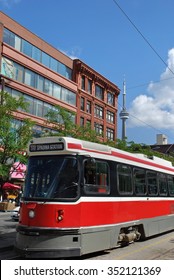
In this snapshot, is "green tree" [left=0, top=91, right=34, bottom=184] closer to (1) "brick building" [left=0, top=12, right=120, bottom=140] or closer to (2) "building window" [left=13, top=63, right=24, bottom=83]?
(1) "brick building" [left=0, top=12, right=120, bottom=140]

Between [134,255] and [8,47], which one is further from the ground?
[8,47]

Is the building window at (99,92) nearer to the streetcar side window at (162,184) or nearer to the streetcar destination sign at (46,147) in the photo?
the streetcar side window at (162,184)

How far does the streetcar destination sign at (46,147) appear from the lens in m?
9.88

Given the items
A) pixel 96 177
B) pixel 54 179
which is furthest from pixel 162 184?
pixel 54 179

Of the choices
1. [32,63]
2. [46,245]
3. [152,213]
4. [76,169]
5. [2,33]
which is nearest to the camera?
[46,245]

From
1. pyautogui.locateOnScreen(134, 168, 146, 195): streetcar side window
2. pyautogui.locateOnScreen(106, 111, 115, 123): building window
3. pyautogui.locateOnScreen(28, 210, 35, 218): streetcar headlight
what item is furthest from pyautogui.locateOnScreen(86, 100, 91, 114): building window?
pyautogui.locateOnScreen(28, 210, 35, 218): streetcar headlight

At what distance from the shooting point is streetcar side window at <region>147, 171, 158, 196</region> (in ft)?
46.3

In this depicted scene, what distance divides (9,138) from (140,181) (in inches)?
229

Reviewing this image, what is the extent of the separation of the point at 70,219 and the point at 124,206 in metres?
2.66

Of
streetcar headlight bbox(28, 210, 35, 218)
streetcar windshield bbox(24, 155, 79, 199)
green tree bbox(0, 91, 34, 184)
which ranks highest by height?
green tree bbox(0, 91, 34, 184)

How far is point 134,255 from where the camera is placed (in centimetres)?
1077

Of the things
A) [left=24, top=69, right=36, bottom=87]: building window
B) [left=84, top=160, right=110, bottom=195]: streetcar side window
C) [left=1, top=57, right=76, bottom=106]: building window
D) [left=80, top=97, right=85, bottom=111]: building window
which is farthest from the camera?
[left=80, top=97, right=85, bottom=111]: building window
